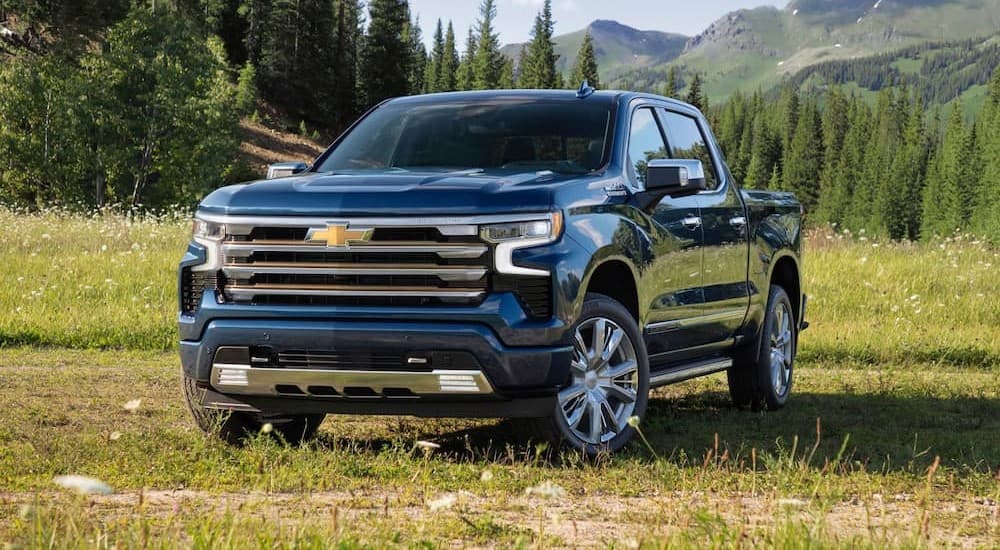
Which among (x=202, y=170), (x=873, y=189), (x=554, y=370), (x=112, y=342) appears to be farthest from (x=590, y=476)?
(x=873, y=189)

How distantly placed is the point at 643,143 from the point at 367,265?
239 centimetres

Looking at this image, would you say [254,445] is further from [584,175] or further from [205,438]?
[584,175]

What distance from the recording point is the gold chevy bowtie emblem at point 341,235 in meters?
5.93

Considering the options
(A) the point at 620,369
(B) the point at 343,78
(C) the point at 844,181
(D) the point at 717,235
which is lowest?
(C) the point at 844,181

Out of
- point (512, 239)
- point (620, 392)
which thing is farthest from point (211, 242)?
point (620, 392)

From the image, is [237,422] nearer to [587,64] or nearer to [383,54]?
[383,54]

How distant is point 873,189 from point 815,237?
132 metres

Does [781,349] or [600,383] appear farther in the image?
[781,349]

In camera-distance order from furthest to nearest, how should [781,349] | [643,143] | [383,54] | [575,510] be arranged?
[383,54], [781,349], [643,143], [575,510]

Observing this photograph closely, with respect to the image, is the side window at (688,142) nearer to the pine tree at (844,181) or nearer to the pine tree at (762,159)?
the pine tree at (844,181)

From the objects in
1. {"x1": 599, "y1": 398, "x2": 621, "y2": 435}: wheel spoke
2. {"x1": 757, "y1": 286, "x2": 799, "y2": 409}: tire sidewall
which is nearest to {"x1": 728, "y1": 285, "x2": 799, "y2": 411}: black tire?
{"x1": 757, "y1": 286, "x2": 799, "y2": 409}: tire sidewall

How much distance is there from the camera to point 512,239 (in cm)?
589

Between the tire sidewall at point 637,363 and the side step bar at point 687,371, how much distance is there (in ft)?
1.08

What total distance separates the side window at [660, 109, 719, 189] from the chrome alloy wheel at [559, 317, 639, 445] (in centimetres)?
199
